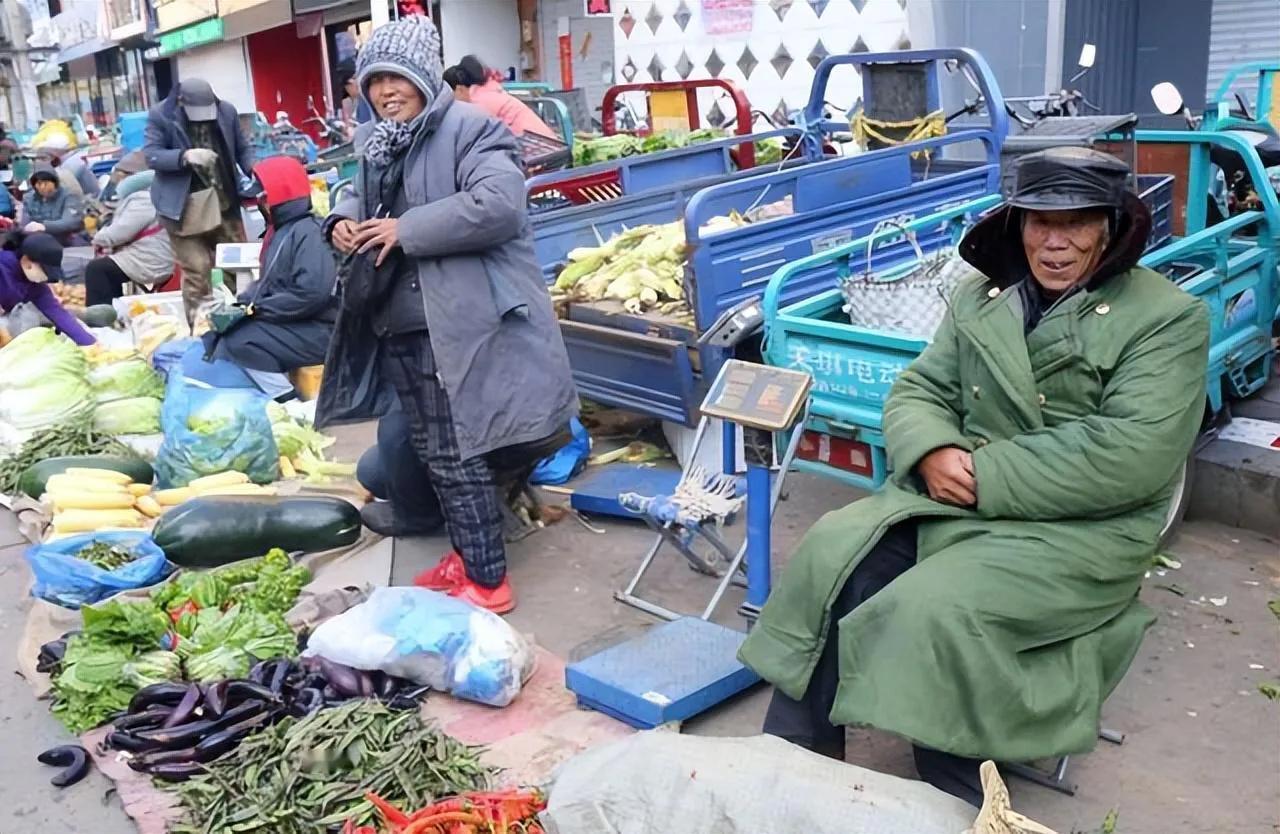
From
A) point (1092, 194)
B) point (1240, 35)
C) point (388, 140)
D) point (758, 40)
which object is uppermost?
point (758, 40)

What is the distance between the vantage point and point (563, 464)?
6.03 metres

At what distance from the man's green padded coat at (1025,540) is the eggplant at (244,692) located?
5.24 feet

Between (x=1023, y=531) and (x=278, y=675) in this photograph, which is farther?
(x=278, y=675)

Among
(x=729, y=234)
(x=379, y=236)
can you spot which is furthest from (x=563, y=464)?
(x=379, y=236)

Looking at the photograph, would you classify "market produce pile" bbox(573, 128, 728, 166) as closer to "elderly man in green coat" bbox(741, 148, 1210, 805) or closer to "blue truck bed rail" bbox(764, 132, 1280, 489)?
"blue truck bed rail" bbox(764, 132, 1280, 489)

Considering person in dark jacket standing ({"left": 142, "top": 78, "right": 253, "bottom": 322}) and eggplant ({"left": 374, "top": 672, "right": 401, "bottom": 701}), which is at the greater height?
person in dark jacket standing ({"left": 142, "top": 78, "right": 253, "bottom": 322})

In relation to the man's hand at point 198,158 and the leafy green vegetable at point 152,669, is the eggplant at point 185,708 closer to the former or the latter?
the leafy green vegetable at point 152,669

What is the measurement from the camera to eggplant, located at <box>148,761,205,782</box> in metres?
3.52

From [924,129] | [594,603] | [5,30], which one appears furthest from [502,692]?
[5,30]

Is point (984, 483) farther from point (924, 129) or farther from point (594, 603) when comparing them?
point (924, 129)

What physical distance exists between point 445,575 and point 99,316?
18.2 feet

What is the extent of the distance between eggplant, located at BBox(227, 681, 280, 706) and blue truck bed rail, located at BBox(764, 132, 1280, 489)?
6.78ft

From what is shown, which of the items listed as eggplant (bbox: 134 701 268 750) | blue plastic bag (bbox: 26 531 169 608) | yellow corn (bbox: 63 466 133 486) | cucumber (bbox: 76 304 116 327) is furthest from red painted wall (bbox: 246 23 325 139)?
eggplant (bbox: 134 701 268 750)

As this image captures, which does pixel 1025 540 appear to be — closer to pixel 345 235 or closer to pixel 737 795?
pixel 737 795
